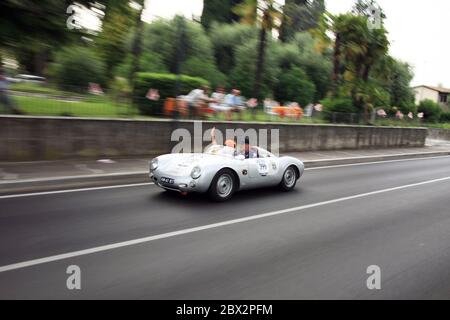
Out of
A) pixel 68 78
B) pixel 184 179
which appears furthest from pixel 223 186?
pixel 68 78

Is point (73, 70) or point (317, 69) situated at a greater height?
point (317, 69)

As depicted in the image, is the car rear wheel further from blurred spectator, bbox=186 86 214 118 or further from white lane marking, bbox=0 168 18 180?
blurred spectator, bbox=186 86 214 118

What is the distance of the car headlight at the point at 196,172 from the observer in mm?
Answer: 7516

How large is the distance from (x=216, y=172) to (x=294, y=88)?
26.3m

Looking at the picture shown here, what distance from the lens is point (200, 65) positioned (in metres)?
28.5

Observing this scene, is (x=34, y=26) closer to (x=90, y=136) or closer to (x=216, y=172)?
(x=90, y=136)

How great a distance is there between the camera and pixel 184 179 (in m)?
7.53

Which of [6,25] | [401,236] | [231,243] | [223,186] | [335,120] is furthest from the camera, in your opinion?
[335,120]

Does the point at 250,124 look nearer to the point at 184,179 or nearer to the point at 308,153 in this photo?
the point at 308,153

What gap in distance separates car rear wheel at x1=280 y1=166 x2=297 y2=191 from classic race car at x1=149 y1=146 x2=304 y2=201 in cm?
9

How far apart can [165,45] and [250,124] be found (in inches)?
642
